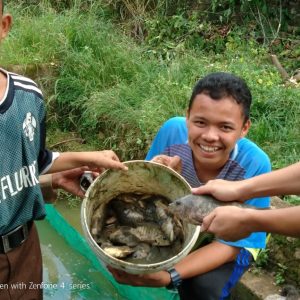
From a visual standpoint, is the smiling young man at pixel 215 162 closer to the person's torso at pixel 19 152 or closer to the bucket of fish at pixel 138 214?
the bucket of fish at pixel 138 214

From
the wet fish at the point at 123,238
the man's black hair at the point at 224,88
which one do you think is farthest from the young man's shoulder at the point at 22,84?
the man's black hair at the point at 224,88

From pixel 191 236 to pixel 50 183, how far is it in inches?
32.7

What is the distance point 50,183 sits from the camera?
270cm

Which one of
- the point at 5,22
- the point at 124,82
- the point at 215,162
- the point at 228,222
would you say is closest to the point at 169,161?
the point at 215,162

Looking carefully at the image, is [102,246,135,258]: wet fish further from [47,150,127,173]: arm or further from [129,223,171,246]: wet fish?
[47,150,127,173]: arm

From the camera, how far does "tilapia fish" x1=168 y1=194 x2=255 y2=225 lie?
2.19 meters

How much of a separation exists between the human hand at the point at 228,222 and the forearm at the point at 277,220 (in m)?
0.02

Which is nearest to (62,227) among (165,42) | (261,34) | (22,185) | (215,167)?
(215,167)

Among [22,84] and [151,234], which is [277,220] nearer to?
[151,234]

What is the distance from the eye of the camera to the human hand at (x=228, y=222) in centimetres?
211

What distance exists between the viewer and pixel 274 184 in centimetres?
232

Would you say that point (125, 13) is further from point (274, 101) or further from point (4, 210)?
point (4, 210)

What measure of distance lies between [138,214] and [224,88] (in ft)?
2.38

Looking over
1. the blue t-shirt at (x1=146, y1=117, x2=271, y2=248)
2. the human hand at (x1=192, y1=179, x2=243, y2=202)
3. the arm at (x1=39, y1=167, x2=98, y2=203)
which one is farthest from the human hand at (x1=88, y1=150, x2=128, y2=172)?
the blue t-shirt at (x1=146, y1=117, x2=271, y2=248)
